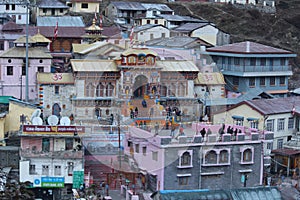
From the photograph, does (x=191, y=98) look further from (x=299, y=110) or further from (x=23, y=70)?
(x=23, y=70)

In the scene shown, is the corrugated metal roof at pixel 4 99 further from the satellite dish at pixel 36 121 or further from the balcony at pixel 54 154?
the balcony at pixel 54 154

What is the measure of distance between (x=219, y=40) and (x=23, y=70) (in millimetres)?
21176

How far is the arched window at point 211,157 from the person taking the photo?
31.8m

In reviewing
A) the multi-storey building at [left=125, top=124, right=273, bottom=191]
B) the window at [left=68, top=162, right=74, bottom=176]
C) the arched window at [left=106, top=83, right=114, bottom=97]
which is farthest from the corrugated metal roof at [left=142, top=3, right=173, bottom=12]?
the window at [left=68, top=162, right=74, bottom=176]

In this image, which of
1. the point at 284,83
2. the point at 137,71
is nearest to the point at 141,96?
the point at 137,71

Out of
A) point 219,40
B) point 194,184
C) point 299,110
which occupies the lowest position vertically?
point 194,184

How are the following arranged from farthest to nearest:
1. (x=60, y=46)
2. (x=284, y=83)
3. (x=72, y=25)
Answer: (x=72, y=25)
(x=60, y=46)
(x=284, y=83)

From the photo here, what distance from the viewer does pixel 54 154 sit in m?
32.6

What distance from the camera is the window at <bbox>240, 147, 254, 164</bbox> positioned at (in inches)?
1281

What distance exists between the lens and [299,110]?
3903cm

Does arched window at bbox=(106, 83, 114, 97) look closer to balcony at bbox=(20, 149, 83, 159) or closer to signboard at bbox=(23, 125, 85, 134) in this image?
signboard at bbox=(23, 125, 85, 134)

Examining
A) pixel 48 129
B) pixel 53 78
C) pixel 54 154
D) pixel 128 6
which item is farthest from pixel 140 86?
pixel 128 6

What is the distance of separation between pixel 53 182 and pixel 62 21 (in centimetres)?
3208

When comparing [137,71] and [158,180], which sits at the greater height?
[137,71]
